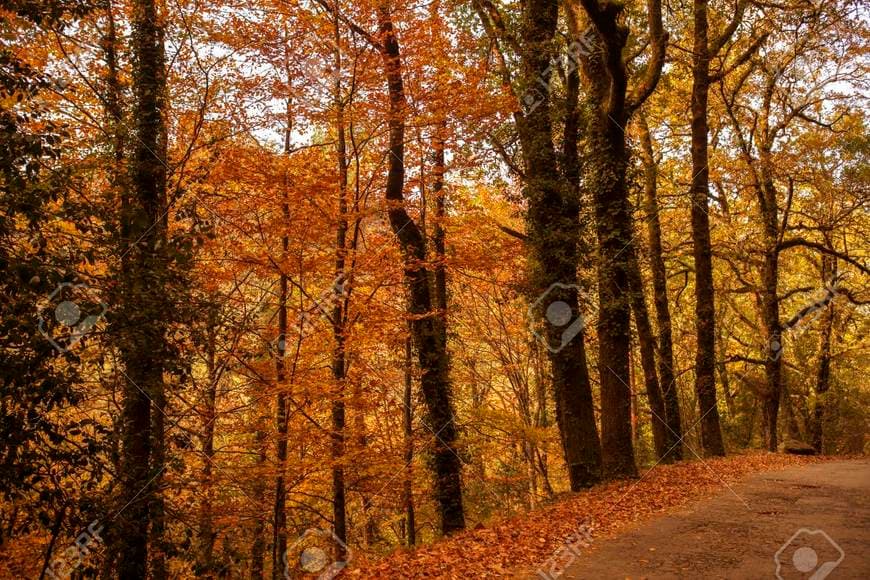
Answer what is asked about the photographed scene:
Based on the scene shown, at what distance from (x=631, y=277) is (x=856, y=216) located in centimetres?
1264

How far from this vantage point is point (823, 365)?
26031mm

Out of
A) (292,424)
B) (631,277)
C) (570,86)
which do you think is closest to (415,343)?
(292,424)

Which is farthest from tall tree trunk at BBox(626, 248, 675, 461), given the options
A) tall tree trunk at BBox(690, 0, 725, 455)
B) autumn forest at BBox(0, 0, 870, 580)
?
tall tree trunk at BBox(690, 0, 725, 455)

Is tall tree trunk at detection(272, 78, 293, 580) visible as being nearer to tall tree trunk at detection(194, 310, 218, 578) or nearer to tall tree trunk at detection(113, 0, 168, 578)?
tall tree trunk at detection(194, 310, 218, 578)

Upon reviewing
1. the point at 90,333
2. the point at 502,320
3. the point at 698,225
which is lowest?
→ the point at 90,333

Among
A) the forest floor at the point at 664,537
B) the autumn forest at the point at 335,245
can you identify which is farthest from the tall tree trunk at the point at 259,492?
the forest floor at the point at 664,537

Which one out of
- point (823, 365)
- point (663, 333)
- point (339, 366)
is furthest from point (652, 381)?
point (823, 365)

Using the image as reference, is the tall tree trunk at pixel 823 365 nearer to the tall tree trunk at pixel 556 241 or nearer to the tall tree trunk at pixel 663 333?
the tall tree trunk at pixel 663 333

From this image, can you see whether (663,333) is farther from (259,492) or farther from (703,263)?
(259,492)

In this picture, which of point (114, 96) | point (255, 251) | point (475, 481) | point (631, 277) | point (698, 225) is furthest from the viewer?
point (475, 481)

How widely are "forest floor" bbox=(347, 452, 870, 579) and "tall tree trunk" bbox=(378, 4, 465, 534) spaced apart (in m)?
3.20

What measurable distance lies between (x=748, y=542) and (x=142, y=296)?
7.25 meters

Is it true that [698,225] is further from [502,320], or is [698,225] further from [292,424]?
[292,424]

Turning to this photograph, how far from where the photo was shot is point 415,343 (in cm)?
1450
